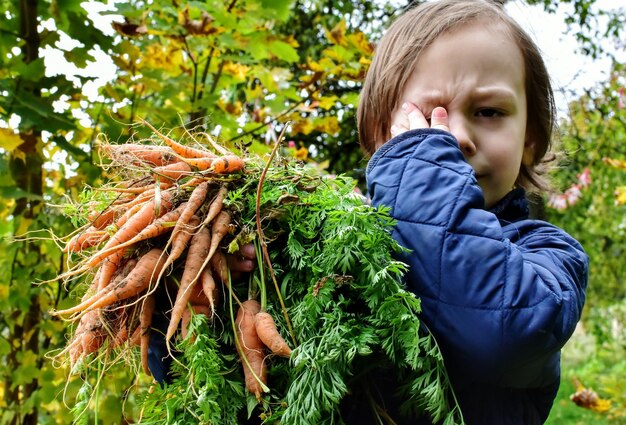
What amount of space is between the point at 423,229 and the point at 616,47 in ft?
18.8

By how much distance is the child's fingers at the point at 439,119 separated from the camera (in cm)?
116

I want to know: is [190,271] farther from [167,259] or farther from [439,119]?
[439,119]

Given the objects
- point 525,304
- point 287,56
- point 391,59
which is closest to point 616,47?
point 287,56

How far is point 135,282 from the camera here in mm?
979

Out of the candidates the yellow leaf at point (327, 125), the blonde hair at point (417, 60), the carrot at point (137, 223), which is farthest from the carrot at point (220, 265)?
the yellow leaf at point (327, 125)

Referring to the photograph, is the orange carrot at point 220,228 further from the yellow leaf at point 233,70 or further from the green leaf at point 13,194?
the yellow leaf at point 233,70

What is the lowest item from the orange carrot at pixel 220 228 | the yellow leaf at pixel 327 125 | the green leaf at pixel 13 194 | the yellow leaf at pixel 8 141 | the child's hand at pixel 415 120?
the green leaf at pixel 13 194

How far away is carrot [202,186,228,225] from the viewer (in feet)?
3.22

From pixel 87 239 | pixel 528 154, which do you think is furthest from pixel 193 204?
pixel 528 154

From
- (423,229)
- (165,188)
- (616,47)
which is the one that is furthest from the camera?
(616,47)

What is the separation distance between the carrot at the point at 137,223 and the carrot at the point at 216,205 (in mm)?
85

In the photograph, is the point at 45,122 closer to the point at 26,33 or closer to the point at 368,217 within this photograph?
the point at 26,33

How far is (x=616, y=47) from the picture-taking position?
577cm

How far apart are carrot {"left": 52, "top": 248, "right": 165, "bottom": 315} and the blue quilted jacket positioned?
38 centimetres
